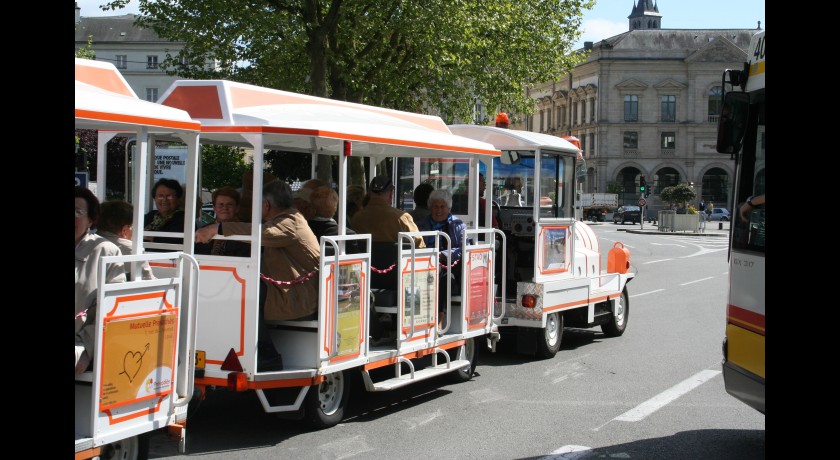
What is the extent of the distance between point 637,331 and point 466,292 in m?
5.60

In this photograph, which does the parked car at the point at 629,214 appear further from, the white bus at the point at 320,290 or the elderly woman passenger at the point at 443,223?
the white bus at the point at 320,290

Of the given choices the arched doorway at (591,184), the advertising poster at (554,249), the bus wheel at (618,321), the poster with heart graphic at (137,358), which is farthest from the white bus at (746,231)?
the arched doorway at (591,184)

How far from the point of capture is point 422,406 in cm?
930

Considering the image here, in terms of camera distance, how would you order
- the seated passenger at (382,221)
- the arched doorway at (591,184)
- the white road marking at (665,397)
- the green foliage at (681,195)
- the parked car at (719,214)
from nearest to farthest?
1. the white road marking at (665,397)
2. the seated passenger at (382,221)
3. the green foliage at (681,195)
4. the parked car at (719,214)
5. the arched doorway at (591,184)

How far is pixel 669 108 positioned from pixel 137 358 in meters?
103

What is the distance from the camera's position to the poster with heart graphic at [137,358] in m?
5.64

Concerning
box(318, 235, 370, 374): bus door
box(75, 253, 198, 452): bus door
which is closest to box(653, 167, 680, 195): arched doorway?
box(318, 235, 370, 374): bus door

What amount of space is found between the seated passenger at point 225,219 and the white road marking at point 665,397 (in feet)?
11.5

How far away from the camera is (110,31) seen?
101312 millimetres

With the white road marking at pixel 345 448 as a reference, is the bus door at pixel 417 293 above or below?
above

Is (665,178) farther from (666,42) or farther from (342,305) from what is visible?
(342,305)

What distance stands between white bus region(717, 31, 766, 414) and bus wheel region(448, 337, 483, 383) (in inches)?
144

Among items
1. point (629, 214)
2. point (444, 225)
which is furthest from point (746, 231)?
point (629, 214)
